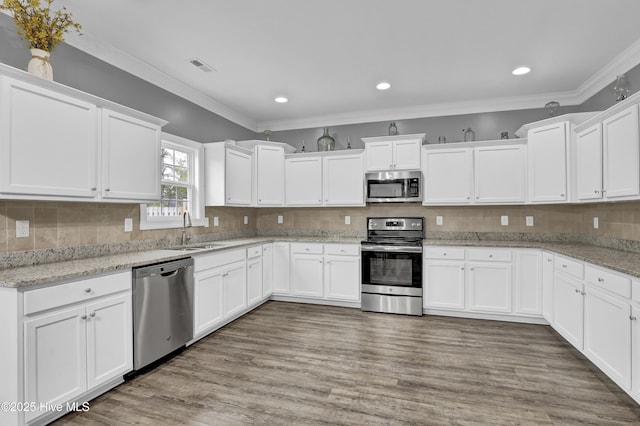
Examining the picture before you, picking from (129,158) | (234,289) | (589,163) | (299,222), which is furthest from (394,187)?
(129,158)

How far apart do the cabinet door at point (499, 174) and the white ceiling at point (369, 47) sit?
0.73 m

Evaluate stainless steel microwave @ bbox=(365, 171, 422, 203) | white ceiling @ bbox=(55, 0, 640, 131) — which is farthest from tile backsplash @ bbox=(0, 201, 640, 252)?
white ceiling @ bbox=(55, 0, 640, 131)

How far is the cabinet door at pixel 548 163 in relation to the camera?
11.4 feet

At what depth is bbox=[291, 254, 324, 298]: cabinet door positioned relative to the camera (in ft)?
14.8

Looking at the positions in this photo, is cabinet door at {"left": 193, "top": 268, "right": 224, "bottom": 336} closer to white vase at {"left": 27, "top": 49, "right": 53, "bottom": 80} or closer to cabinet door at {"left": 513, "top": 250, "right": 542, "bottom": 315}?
white vase at {"left": 27, "top": 49, "right": 53, "bottom": 80}

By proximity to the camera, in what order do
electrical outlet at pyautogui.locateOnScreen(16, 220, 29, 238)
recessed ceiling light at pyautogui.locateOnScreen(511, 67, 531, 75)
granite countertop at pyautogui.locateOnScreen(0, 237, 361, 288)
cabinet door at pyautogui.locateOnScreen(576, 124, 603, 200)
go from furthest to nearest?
1. recessed ceiling light at pyautogui.locateOnScreen(511, 67, 531, 75)
2. cabinet door at pyautogui.locateOnScreen(576, 124, 603, 200)
3. electrical outlet at pyautogui.locateOnScreen(16, 220, 29, 238)
4. granite countertop at pyautogui.locateOnScreen(0, 237, 361, 288)

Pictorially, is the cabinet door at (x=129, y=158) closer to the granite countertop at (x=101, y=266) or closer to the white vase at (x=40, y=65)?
the white vase at (x=40, y=65)

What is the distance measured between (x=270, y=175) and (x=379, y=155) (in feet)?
5.34

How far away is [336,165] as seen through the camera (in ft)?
15.5

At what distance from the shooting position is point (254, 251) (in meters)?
4.23

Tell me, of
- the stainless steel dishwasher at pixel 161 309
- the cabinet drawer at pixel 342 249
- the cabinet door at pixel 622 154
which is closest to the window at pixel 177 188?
the stainless steel dishwasher at pixel 161 309

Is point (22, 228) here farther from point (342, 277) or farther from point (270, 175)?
point (342, 277)

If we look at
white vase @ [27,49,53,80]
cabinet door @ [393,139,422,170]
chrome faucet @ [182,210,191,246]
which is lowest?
chrome faucet @ [182,210,191,246]

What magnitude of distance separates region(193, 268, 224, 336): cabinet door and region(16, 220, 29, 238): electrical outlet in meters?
1.30
